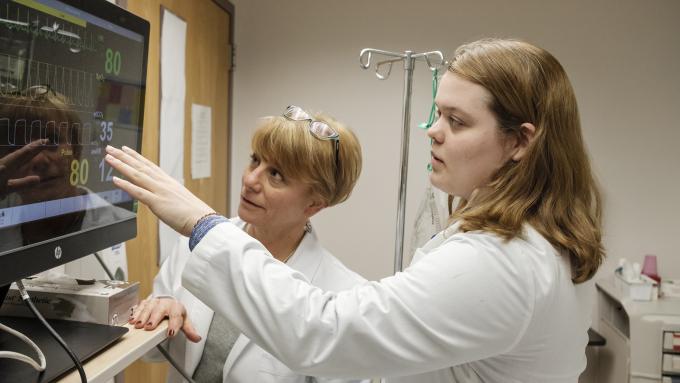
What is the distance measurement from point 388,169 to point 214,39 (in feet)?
3.35

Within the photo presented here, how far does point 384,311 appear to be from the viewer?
0.85m

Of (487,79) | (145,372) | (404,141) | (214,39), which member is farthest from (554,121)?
(214,39)

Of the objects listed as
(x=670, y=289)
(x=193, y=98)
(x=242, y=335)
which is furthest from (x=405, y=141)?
(x=670, y=289)

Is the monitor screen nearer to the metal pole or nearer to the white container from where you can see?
the metal pole

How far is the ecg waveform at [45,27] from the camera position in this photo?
0.68 m

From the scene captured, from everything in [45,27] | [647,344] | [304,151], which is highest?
[45,27]

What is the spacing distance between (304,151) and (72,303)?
617mm

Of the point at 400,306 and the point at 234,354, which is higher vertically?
the point at 400,306

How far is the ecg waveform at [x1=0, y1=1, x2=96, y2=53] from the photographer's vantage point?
0.68 m

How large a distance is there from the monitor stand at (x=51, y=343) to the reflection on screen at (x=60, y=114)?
134 mm

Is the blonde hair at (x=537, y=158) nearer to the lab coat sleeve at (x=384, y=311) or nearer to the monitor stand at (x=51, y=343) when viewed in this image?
the lab coat sleeve at (x=384, y=311)

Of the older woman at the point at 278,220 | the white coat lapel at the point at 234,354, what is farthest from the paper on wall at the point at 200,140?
the white coat lapel at the point at 234,354

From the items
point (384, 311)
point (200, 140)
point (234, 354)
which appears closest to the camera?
point (384, 311)

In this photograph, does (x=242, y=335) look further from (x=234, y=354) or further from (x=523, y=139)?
(x=523, y=139)
